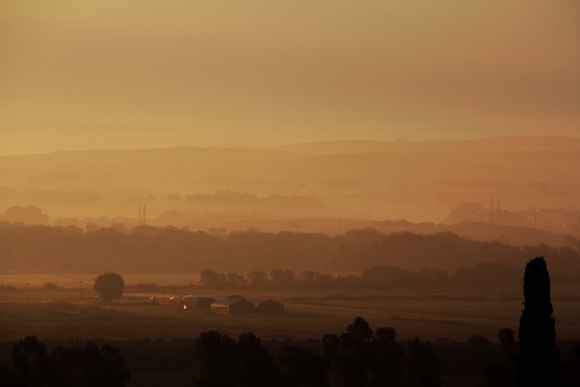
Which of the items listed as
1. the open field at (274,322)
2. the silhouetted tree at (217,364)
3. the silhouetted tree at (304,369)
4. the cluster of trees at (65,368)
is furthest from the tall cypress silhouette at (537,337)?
the cluster of trees at (65,368)

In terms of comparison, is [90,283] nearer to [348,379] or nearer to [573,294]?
[573,294]

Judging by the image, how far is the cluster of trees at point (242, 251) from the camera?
143 metres

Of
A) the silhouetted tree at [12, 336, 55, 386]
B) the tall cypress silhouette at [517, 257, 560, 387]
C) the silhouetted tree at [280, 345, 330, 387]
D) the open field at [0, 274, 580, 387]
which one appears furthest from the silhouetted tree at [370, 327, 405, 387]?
the silhouetted tree at [12, 336, 55, 386]

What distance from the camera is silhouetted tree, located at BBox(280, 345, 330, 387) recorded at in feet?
163

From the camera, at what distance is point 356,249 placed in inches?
5979

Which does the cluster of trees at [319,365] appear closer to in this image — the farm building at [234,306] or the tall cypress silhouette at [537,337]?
the tall cypress silhouette at [537,337]

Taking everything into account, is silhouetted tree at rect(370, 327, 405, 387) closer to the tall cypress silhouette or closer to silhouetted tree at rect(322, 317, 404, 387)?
silhouetted tree at rect(322, 317, 404, 387)

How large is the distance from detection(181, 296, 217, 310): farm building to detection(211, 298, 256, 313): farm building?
1291mm

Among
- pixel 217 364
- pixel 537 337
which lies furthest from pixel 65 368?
pixel 537 337

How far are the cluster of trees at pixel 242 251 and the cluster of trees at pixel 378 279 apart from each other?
1267cm

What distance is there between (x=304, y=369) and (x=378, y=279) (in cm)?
6771

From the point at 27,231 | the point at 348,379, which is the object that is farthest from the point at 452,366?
the point at 27,231

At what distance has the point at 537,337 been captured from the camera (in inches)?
1559

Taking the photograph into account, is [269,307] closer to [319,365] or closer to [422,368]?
[319,365]
